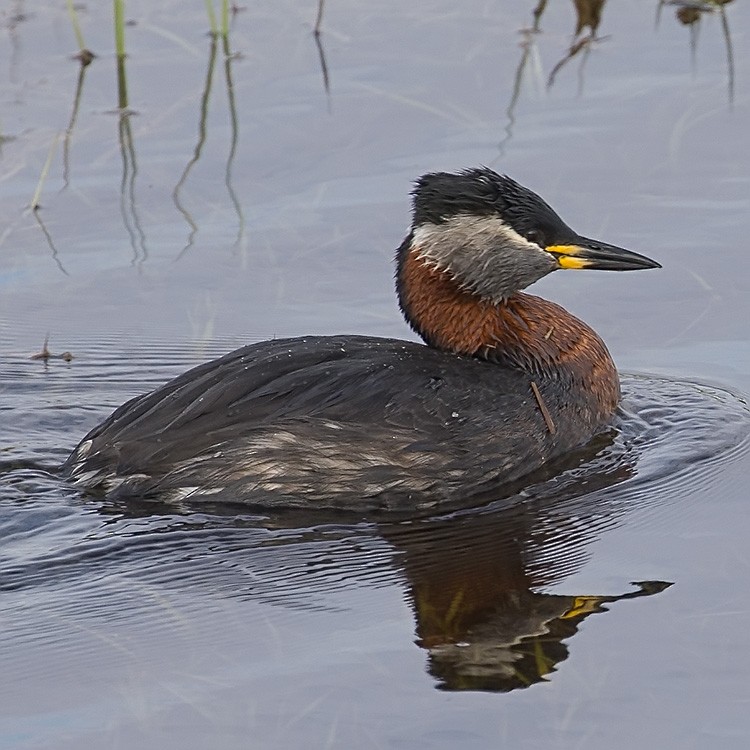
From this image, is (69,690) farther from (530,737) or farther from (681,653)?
(681,653)

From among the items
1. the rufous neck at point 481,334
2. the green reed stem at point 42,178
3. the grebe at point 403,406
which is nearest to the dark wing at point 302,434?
the grebe at point 403,406

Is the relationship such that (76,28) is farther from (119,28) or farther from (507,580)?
(507,580)

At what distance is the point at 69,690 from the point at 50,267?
4.09 metres

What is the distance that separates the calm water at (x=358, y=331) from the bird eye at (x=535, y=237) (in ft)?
2.80

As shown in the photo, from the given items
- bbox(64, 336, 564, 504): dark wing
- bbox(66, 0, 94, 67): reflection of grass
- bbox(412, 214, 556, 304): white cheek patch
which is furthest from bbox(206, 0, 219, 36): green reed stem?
bbox(64, 336, 564, 504): dark wing

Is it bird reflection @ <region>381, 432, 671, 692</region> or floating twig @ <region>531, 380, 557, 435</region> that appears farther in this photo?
floating twig @ <region>531, 380, 557, 435</region>

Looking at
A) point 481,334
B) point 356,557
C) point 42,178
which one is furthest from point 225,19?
point 356,557

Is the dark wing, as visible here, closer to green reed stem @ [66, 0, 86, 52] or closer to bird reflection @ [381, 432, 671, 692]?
bird reflection @ [381, 432, 671, 692]

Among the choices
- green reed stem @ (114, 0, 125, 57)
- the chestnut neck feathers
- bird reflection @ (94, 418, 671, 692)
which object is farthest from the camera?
green reed stem @ (114, 0, 125, 57)

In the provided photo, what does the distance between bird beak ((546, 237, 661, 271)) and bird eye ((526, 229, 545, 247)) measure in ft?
0.15

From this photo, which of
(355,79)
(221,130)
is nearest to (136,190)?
(221,130)

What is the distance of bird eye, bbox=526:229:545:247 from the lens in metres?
7.94

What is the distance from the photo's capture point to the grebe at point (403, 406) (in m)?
7.23

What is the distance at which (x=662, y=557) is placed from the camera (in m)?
6.56
